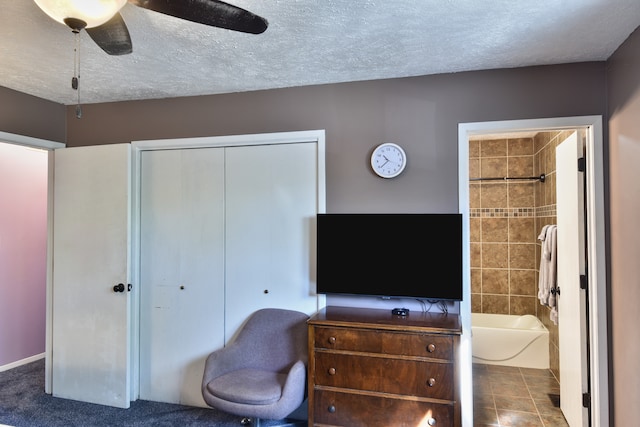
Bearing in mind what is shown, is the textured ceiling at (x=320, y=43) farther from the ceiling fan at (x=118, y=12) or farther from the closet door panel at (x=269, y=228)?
the closet door panel at (x=269, y=228)

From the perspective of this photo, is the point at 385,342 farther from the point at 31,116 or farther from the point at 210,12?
the point at 31,116

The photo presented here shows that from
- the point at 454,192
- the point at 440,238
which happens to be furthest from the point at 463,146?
the point at 440,238

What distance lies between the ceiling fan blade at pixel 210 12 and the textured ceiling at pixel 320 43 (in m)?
0.32

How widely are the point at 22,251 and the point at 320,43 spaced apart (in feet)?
12.3

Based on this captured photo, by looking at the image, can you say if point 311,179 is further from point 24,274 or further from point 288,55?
point 24,274

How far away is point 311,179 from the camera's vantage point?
280 centimetres

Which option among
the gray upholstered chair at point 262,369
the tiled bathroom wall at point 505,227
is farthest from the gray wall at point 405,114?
the tiled bathroom wall at point 505,227

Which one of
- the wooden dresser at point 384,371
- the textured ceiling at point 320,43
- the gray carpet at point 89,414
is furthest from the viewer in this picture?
the gray carpet at point 89,414

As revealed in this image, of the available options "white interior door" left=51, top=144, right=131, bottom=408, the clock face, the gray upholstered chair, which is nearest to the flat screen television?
the clock face

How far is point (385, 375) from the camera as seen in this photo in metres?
2.25

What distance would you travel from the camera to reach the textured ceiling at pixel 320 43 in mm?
1798

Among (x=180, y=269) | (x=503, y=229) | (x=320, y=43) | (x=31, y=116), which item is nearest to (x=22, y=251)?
(x=31, y=116)

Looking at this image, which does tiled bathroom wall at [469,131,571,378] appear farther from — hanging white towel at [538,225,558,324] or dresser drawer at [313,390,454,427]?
dresser drawer at [313,390,454,427]

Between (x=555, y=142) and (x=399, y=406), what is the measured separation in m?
2.82
